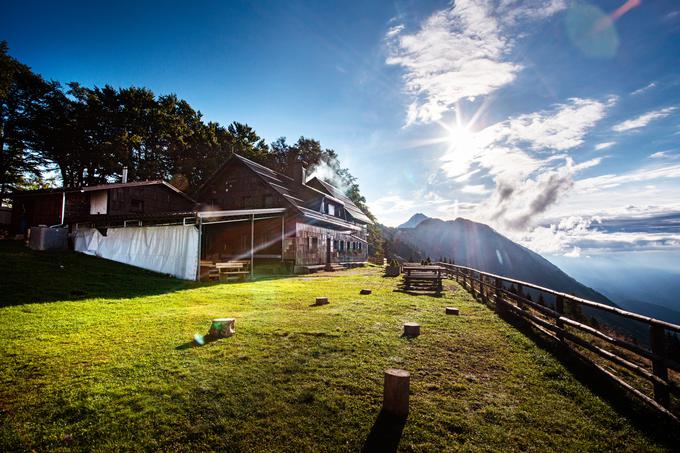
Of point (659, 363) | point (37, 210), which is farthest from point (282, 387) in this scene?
point (37, 210)

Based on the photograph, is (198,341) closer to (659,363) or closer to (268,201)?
(659,363)

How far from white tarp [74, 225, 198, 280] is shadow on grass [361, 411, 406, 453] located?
14.4 m

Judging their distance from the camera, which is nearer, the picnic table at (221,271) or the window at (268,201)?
the picnic table at (221,271)

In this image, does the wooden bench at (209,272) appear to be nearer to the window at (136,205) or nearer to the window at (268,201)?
the window at (268,201)

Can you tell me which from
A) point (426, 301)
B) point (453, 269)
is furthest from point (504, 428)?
point (453, 269)

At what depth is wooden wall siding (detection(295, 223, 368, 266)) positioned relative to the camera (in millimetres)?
22016

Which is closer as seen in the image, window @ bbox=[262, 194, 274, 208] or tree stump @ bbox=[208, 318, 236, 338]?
tree stump @ bbox=[208, 318, 236, 338]

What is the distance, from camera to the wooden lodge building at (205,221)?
16859 mm

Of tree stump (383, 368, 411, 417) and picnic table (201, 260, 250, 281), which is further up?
picnic table (201, 260, 250, 281)

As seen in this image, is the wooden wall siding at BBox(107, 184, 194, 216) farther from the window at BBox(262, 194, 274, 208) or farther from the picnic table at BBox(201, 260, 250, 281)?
the picnic table at BBox(201, 260, 250, 281)

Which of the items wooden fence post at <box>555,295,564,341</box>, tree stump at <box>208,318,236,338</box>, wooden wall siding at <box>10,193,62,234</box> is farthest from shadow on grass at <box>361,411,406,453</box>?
wooden wall siding at <box>10,193,62,234</box>

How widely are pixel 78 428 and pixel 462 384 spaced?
542 cm

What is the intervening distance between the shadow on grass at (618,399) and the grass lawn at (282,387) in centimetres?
3

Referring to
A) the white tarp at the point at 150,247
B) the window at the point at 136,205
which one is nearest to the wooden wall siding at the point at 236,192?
the window at the point at 136,205
